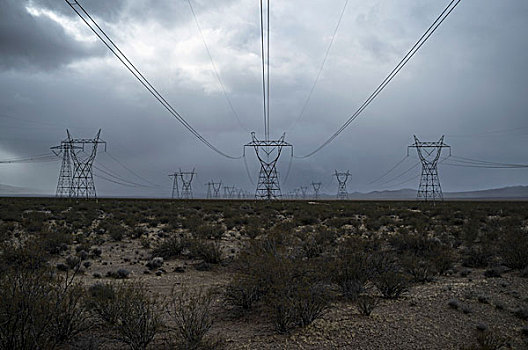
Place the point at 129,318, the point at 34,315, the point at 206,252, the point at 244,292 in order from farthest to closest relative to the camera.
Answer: the point at 206,252
the point at 244,292
the point at 129,318
the point at 34,315

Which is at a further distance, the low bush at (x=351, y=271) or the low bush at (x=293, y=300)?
the low bush at (x=351, y=271)

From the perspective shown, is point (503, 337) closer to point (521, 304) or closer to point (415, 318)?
point (415, 318)

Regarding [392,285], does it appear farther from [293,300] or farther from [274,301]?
[274,301]

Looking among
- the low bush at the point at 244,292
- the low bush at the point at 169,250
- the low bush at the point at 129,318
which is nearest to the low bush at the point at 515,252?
the low bush at the point at 244,292

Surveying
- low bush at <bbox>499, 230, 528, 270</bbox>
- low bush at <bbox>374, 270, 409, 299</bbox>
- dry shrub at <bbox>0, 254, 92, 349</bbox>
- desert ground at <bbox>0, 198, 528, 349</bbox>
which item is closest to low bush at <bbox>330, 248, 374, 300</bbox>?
desert ground at <bbox>0, 198, 528, 349</bbox>

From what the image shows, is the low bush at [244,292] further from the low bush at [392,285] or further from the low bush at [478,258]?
the low bush at [478,258]

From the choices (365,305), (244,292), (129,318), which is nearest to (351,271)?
(365,305)

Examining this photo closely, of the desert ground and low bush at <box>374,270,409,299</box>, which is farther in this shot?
low bush at <box>374,270,409,299</box>

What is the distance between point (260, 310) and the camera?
12.0 metres

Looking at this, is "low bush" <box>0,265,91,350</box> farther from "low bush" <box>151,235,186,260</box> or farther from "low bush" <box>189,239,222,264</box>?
"low bush" <box>151,235,186,260</box>

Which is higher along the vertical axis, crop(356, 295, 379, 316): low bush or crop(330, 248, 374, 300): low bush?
crop(330, 248, 374, 300): low bush

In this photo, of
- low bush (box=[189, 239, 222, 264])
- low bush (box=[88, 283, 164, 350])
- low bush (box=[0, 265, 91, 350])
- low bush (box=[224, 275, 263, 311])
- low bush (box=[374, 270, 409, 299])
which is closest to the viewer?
low bush (box=[0, 265, 91, 350])

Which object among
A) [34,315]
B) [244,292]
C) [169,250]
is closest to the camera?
[34,315]

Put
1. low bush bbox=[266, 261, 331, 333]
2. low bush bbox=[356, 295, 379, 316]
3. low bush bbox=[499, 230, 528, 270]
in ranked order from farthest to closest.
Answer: low bush bbox=[499, 230, 528, 270] → low bush bbox=[356, 295, 379, 316] → low bush bbox=[266, 261, 331, 333]
